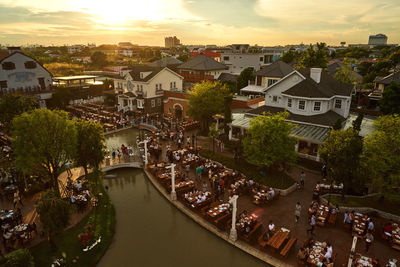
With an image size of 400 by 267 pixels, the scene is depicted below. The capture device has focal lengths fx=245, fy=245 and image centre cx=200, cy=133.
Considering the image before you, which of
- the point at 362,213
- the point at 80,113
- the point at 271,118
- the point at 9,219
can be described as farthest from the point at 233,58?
the point at 9,219

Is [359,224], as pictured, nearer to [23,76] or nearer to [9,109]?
[9,109]

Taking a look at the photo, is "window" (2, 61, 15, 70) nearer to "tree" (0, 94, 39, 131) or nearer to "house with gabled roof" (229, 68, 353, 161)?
"tree" (0, 94, 39, 131)

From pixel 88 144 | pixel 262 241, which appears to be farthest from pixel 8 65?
pixel 262 241

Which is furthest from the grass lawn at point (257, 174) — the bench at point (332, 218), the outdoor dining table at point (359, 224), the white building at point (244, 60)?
the white building at point (244, 60)

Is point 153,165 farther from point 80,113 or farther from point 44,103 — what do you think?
point 44,103

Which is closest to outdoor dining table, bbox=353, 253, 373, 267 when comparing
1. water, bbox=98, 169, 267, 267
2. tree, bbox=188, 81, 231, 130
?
water, bbox=98, 169, 267, 267

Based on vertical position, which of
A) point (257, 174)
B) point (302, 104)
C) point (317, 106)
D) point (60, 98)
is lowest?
point (257, 174)
